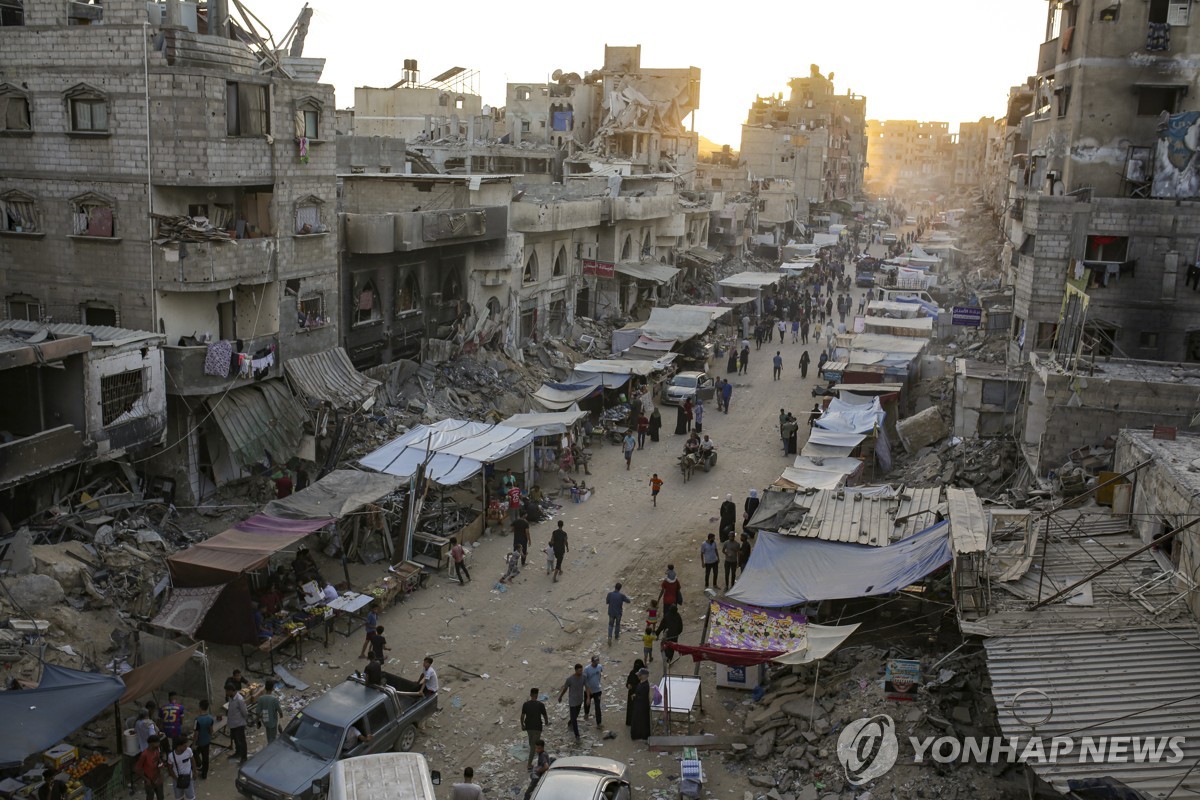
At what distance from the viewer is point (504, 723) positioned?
Result: 14023mm

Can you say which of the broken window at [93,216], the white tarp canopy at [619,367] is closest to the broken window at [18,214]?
the broken window at [93,216]

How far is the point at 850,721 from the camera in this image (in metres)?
12.4

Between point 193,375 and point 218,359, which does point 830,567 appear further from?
point 193,375

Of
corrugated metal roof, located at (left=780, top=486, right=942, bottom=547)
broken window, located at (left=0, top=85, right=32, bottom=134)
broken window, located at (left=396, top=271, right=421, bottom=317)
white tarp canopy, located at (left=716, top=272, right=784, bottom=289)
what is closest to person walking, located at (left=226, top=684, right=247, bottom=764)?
corrugated metal roof, located at (left=780, top=486, right=942, bottom=547)

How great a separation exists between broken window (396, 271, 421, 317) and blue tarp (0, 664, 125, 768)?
17641 millimetres

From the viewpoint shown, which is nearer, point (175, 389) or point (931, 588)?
point (931, 588)

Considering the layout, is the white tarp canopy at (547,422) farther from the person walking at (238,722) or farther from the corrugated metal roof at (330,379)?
the person walking at (238,722)

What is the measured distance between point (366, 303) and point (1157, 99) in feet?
66.1

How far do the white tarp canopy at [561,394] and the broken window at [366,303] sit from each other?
4.72m

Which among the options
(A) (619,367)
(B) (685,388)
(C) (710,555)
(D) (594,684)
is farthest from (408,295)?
(D) (594,684)

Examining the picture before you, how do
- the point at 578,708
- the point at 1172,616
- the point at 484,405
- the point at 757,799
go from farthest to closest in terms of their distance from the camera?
the point at 484,405, the point at 578,708, the point at 757,799, the point at 1172,616

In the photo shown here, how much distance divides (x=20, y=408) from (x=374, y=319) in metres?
10.4

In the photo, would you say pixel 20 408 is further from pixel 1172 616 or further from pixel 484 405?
pixel 1172 616

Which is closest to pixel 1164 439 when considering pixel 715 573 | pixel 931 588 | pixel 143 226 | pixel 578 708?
pixel 931 588
